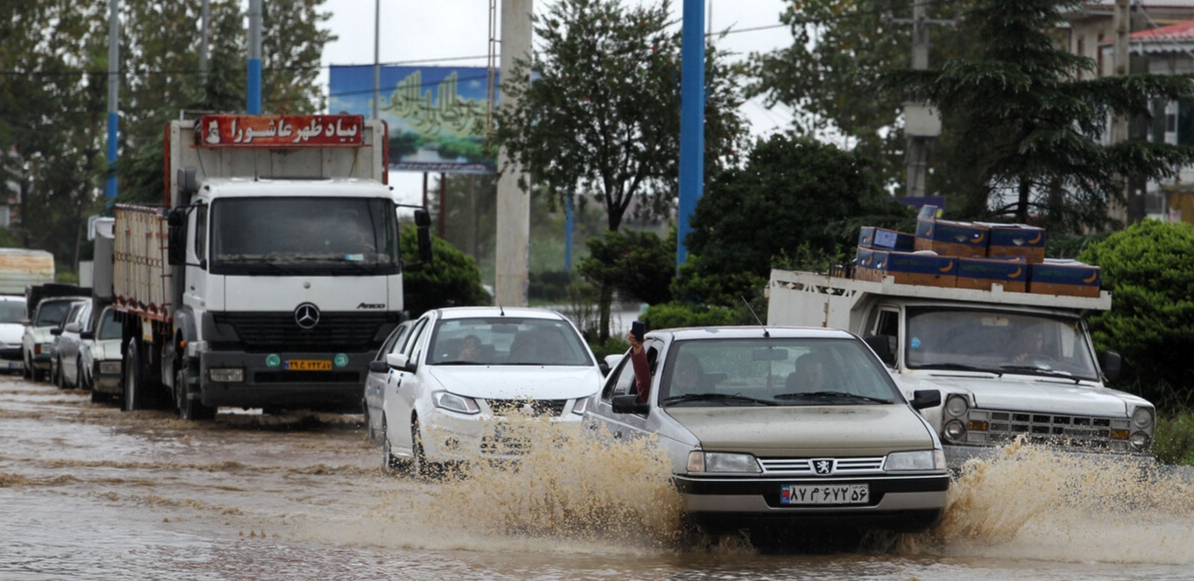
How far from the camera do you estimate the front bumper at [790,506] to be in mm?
9492

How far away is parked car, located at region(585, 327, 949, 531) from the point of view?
9.53m

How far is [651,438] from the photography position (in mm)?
10062

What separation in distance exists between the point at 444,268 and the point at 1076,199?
47.6ft

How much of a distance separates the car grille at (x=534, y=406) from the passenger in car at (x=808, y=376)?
11.4 ft

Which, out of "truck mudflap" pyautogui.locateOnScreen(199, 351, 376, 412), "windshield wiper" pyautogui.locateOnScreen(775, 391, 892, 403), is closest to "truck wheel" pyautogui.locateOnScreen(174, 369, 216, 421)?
"truck mudflap" pyautogui.locateOnScreen(199, 351, 376, 412)

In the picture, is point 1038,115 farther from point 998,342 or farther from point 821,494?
point 821,494

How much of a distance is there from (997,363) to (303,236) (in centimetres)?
900

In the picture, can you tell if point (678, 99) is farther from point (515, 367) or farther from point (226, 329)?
point (515, 367)

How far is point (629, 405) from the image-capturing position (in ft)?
34.1

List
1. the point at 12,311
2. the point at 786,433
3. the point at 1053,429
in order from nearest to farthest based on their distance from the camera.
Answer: the point at 786,433
the point at 1053,429
the point at 12,311

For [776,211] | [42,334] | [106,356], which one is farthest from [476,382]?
[42,334]

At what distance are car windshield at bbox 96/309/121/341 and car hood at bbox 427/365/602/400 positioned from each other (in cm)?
1320

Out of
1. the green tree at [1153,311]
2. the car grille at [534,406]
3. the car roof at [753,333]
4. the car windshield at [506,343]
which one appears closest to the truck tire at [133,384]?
the car windshield at [506,343]

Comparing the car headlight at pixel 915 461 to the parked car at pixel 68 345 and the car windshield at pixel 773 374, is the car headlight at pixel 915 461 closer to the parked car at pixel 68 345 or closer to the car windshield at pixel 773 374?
the car windshield at pixel 773 374
